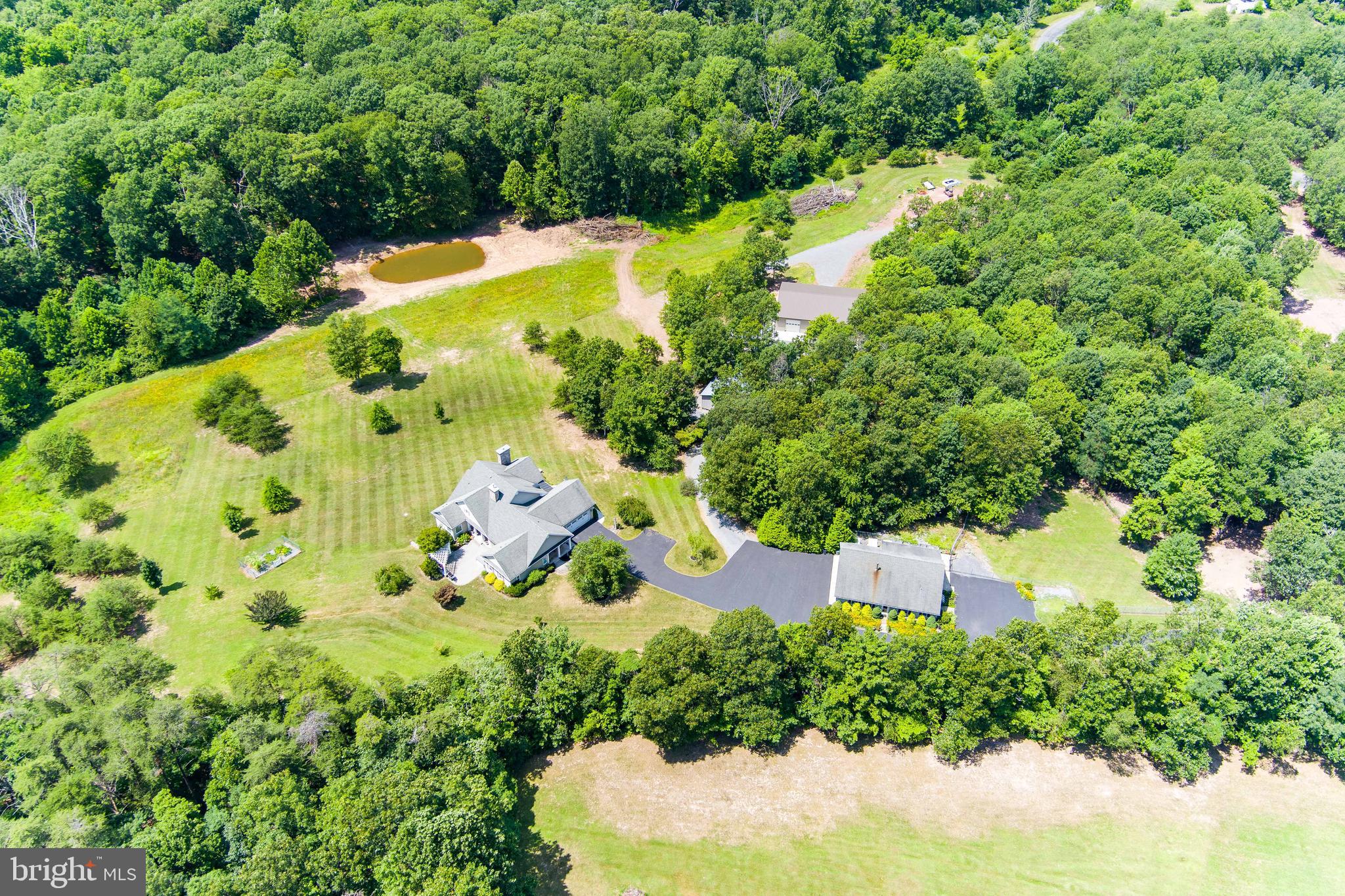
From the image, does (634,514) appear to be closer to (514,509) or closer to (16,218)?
(514,509)

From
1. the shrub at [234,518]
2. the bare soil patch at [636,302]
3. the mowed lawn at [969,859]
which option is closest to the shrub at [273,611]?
the shrub at [234,518]

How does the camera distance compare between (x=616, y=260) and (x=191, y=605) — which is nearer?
(x=191, y=605)

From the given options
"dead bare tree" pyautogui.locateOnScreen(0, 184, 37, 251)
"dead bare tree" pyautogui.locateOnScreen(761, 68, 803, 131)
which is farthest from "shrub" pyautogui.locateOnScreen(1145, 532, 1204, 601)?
"dead bare tree" pyautogui.locateOnScreen(0, 184, 37, 251)

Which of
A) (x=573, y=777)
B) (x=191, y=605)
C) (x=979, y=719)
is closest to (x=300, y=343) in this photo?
(x=191, y=605)

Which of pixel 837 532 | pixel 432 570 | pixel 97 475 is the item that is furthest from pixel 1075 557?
pixel 97 475

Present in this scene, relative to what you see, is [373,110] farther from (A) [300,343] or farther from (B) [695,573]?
(B) [695,573]

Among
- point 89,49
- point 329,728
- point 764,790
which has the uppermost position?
point 89,49

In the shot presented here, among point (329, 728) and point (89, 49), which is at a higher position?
point (89, 49)
